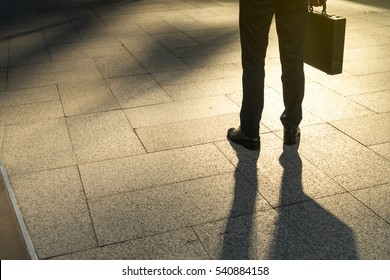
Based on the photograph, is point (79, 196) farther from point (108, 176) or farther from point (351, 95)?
point (351, 95)

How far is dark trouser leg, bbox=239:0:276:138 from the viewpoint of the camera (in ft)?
11.4

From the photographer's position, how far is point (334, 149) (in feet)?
12.9

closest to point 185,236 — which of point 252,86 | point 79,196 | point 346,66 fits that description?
point 79,196

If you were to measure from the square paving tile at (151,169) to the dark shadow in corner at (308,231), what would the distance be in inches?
24.5

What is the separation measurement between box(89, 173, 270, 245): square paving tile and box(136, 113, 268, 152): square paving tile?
2.20 feet

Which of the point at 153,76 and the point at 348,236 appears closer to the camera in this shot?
the point at 348,236

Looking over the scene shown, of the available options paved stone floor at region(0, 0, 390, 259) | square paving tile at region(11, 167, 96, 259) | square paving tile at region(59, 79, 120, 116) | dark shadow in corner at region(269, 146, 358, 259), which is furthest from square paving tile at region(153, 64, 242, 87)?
dark shadow in corner at region(269, 146, 358, 259)

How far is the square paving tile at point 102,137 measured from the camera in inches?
157

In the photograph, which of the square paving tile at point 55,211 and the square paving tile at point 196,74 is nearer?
the square paving tile at point 55,211

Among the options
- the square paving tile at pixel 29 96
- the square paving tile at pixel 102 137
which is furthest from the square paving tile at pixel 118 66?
the square paving tile at pixel 102 137

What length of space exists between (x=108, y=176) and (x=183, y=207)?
726 millimetres

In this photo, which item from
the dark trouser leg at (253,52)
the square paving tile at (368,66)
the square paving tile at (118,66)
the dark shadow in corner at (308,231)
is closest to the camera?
the dark shadow in corner at (308,231)

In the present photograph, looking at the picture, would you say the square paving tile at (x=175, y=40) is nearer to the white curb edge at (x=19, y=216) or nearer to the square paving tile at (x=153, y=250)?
the white curb edge at (x=19, y=216)

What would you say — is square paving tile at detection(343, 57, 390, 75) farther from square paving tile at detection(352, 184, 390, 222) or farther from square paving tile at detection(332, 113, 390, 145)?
square paving tile at detection(352, 184, 390, 222)
